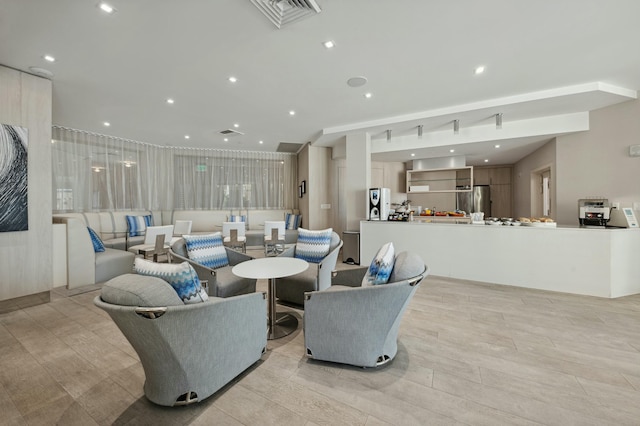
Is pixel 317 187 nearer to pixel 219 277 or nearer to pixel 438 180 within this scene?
pixel 438 180

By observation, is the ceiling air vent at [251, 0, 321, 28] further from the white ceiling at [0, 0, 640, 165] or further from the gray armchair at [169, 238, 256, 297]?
the gray armchair at [169, 238, 256, 297]

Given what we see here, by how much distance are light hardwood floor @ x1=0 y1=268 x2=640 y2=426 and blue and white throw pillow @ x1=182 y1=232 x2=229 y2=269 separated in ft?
3.41

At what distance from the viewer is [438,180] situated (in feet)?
23.3

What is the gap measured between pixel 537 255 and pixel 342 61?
3885 millimetres

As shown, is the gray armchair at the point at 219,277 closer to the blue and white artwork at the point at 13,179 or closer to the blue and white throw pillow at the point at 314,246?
the blue and white throw pillow at the point at 314,246

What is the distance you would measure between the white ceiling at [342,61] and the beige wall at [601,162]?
25 centimetres

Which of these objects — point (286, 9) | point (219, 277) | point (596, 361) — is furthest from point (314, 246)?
point (596, 361)

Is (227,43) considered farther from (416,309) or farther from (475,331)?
(475,331)

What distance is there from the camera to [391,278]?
200cm

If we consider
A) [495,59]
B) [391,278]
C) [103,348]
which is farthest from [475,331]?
[103,348]

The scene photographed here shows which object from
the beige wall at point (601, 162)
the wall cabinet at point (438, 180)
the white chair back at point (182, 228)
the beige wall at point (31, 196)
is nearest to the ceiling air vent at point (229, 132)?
the white chair back at point (182, 228)

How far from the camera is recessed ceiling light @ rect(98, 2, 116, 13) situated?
7.13 ft

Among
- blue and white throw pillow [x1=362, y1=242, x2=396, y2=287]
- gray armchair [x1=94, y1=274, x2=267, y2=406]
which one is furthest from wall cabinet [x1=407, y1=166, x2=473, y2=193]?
gray armchair [x1=94, y1=274, x2=267, y2=406]

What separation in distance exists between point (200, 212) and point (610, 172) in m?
8.83
